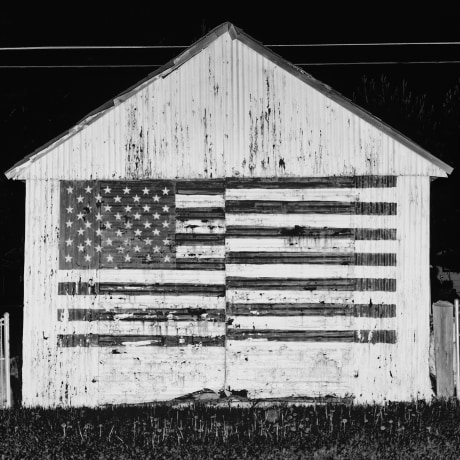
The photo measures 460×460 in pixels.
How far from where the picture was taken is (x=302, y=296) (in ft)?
35.4

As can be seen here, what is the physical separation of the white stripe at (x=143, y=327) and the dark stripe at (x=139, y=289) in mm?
418

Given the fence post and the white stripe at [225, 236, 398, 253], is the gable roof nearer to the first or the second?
the white stripe at [225, 236, 398, 253]

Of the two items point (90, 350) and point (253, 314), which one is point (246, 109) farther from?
point (90, 350)

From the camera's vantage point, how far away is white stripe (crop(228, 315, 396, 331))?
10.7m

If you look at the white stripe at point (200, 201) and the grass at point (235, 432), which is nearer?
the grass at point (235, 432)

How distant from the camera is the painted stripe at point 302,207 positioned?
1072 centimetres

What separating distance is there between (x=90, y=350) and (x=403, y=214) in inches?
190

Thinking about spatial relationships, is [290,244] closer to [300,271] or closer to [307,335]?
[300,271]

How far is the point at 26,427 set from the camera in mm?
9391

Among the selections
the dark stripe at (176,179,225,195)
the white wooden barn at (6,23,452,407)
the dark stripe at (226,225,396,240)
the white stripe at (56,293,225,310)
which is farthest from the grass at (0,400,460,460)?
the dark stripe at (176,179,225,195)

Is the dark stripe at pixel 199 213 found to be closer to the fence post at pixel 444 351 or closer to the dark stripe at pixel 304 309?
the dark stripe at pixel 304 309

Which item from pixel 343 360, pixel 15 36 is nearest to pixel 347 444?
pixel 343 360

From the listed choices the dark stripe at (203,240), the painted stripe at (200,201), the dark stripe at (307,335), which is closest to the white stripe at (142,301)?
the dark stripe at (307,335)

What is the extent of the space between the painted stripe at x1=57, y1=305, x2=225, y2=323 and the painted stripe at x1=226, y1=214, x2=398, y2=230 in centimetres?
132
